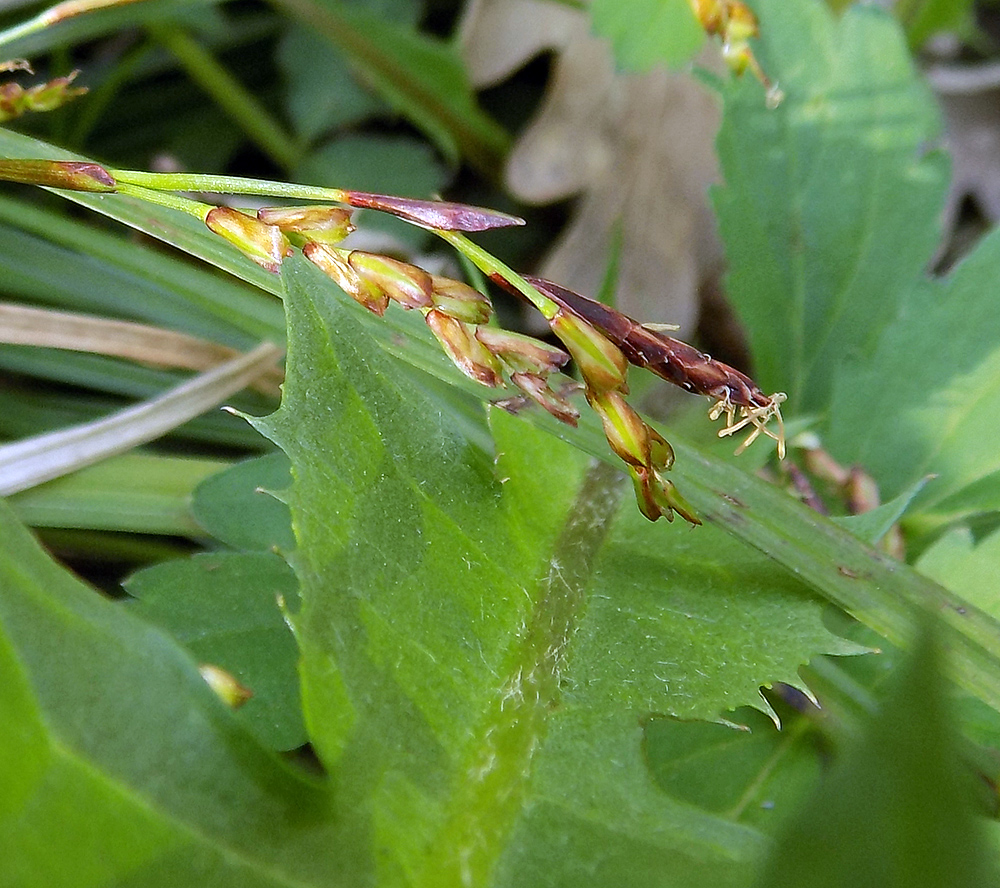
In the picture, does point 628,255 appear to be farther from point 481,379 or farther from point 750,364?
point 481,379

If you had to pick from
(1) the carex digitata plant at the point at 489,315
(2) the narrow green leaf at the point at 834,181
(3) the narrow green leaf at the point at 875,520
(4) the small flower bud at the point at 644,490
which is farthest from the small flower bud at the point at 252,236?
(2) the narrow green leaf at the point at 834,181

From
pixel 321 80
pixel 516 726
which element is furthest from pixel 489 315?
pixel 321 80

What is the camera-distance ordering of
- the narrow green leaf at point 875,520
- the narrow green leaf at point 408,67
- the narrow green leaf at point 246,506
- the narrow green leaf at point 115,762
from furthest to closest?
the narrow green leaf at point 408,67
the narrow green leaf at point 246,506
the narrow green leaf at point 875,520
the narrow green leaf at point 115,762

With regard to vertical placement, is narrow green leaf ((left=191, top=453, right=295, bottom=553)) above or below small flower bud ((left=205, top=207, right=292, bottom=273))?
below

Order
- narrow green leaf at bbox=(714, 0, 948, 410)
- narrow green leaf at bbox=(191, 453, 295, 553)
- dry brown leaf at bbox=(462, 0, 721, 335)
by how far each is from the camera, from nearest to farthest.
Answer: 1. narrow green leaf at bbox=(191, 453, 295, 553)
2. narrow green leaf at bbox=(714, 0, 948, 410)
3. dry brown leaf at bbox=(462, 0, 721, 335)

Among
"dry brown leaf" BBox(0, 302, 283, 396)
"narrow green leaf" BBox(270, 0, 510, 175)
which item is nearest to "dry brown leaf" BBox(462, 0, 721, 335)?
"narrow green leaf" BBox(270, 0, 510, 175)

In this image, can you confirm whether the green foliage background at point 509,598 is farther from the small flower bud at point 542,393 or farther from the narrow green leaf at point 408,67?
the narrow green leaf at point 408,67

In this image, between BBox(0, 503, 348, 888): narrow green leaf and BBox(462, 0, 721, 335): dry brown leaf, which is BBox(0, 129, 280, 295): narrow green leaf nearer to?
BBox(0, 503, 348, 888): narrow green leaf
